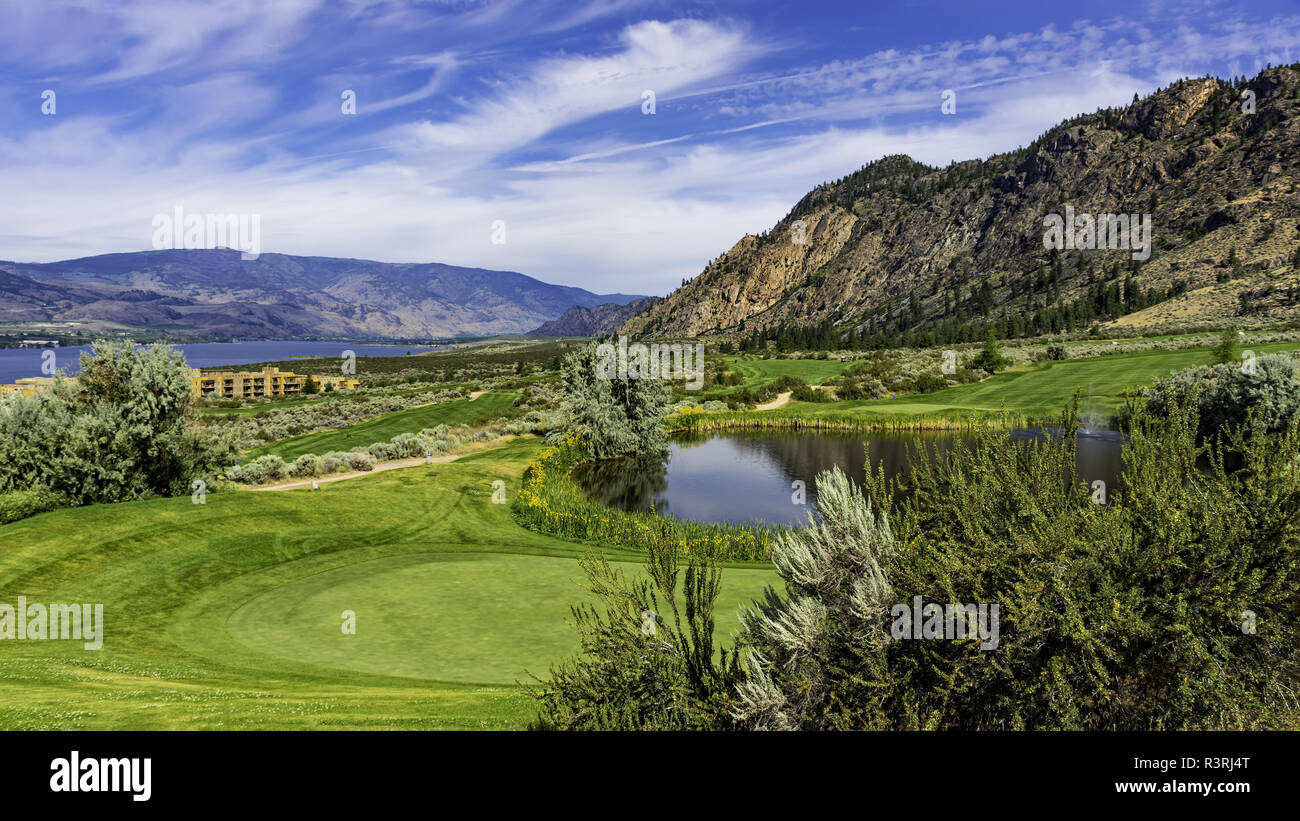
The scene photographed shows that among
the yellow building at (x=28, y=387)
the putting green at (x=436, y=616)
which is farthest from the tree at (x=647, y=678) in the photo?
the yellow building at (x=28, y=387)

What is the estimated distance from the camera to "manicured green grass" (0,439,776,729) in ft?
25.4

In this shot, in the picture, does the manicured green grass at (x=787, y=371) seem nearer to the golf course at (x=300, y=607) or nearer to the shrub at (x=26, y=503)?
the golf course at (x=300, y=607)

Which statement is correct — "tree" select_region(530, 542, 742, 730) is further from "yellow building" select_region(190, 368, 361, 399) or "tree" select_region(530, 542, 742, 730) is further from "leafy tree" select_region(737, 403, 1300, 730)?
"yellow building" select_region(190, 368, 361, 399)

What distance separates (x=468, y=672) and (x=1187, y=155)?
216 meters

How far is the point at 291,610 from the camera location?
44.7 feet

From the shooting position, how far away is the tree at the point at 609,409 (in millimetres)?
39312

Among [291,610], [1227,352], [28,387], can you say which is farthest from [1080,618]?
[28,387]

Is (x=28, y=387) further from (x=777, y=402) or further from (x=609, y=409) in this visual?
(x=777, y=402)

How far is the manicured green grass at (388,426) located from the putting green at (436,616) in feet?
73.2

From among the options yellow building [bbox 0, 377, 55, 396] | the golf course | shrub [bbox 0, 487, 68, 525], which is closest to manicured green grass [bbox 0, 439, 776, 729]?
the golf course

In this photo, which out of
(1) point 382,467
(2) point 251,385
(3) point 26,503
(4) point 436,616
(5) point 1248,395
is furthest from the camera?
(2) point 251,385

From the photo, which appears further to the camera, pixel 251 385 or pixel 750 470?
pixel 251 385

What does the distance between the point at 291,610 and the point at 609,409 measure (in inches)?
1057

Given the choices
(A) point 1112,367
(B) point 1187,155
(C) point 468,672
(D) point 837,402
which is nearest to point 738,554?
(C) point 468,672
